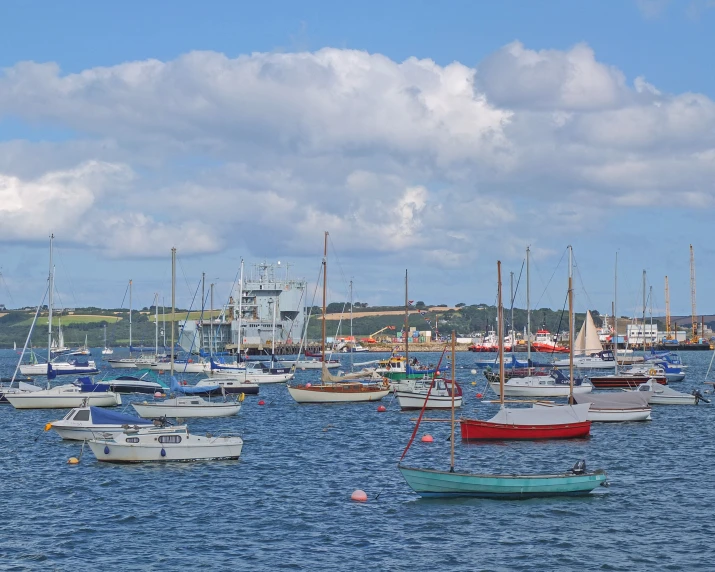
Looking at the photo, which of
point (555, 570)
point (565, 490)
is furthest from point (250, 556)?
point (565, 490)

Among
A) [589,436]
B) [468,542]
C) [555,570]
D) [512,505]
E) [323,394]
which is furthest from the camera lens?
[323,394]

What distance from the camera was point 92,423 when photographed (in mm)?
59781

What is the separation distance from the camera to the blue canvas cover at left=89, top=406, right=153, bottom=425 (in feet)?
189

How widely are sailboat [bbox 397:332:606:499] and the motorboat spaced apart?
49.1 metres

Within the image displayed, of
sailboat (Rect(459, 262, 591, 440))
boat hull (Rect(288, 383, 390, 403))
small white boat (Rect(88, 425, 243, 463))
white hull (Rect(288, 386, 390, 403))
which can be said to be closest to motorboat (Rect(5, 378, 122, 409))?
white hull (Rect(288, 386, 390, 403))

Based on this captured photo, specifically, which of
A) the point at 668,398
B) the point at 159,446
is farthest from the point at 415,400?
the point at 159,446

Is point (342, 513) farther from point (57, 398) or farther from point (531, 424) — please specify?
point (57, 398)

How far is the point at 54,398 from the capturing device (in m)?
84.4

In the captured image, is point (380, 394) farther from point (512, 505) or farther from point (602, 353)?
point (602, 353)

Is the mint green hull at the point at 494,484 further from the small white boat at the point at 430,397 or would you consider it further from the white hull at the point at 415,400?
the white hull at the point at 415,400

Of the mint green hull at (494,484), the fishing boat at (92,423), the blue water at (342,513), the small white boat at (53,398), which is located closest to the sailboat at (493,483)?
the mint green hull at (494,484)

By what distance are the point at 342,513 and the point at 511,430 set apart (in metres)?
21.8

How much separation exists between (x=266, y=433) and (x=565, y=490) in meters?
31.1

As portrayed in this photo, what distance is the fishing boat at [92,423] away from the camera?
189ft
